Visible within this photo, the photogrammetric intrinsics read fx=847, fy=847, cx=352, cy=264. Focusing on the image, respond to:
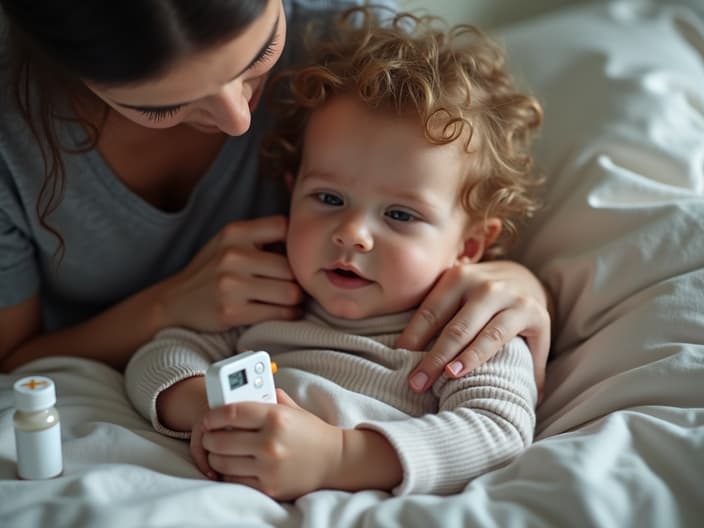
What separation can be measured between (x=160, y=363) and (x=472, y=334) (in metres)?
0.41

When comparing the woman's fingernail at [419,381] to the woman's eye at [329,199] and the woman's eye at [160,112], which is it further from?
the woman's eye at [160,112]

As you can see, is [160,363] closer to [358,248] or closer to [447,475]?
[358,248]

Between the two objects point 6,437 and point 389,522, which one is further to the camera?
point 6,437

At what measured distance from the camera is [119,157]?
4.06ft

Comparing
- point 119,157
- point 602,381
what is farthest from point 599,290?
point 119,157

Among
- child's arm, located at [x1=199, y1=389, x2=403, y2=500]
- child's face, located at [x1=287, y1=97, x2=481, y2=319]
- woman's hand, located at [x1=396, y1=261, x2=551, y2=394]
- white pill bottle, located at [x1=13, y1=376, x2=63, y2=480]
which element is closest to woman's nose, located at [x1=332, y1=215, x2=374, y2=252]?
child's face, located at [x1=287, y1=97, x2=481, y2=319]

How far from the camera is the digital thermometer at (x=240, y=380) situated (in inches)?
35.7

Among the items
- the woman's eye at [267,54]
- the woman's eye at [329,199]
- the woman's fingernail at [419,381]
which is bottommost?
the woman's fingernail at [419,381]

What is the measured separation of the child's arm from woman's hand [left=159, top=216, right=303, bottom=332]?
24cm

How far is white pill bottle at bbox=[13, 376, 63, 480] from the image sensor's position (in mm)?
874

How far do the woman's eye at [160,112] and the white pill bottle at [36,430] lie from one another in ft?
1.01

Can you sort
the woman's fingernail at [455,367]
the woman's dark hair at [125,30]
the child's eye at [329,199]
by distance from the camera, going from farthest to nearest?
the child's eye at [329,199], the woman's fingernail at [455,367], the woman's dark hair at [125,30]

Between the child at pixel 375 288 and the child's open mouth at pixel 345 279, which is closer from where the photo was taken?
the child at pixel 375 288

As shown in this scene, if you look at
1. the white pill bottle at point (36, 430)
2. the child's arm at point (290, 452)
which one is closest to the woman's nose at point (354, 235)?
the child's arm at point (290, 452)
